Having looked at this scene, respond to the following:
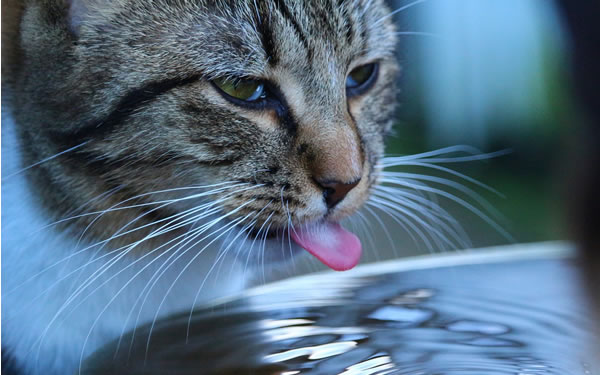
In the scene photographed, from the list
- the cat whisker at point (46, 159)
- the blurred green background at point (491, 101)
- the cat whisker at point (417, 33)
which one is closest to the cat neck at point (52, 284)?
the cat whisker at point (46, 159)

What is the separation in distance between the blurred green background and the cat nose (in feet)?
0.43

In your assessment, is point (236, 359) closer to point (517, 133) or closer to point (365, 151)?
point (365, 151)

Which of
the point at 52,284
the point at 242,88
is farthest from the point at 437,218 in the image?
the point at 52,284

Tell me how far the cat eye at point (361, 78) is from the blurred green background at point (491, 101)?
0.19 ft

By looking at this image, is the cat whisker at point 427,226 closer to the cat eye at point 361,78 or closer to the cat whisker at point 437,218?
the cat whisker at point 437,218

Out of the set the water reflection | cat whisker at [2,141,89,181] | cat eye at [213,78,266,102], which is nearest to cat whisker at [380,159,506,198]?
the water reflection

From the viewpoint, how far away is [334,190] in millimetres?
715

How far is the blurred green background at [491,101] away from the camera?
856 millimetres

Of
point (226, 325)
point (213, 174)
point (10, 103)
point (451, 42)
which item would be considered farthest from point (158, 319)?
point (451, 42)

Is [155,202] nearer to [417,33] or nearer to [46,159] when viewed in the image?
[46,159]

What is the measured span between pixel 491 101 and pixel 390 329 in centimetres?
35

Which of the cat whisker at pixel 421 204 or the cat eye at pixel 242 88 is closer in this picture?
the cat eye at pixel 242 88

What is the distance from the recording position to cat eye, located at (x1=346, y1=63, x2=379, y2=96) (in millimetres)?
814

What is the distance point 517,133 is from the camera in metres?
0.88
